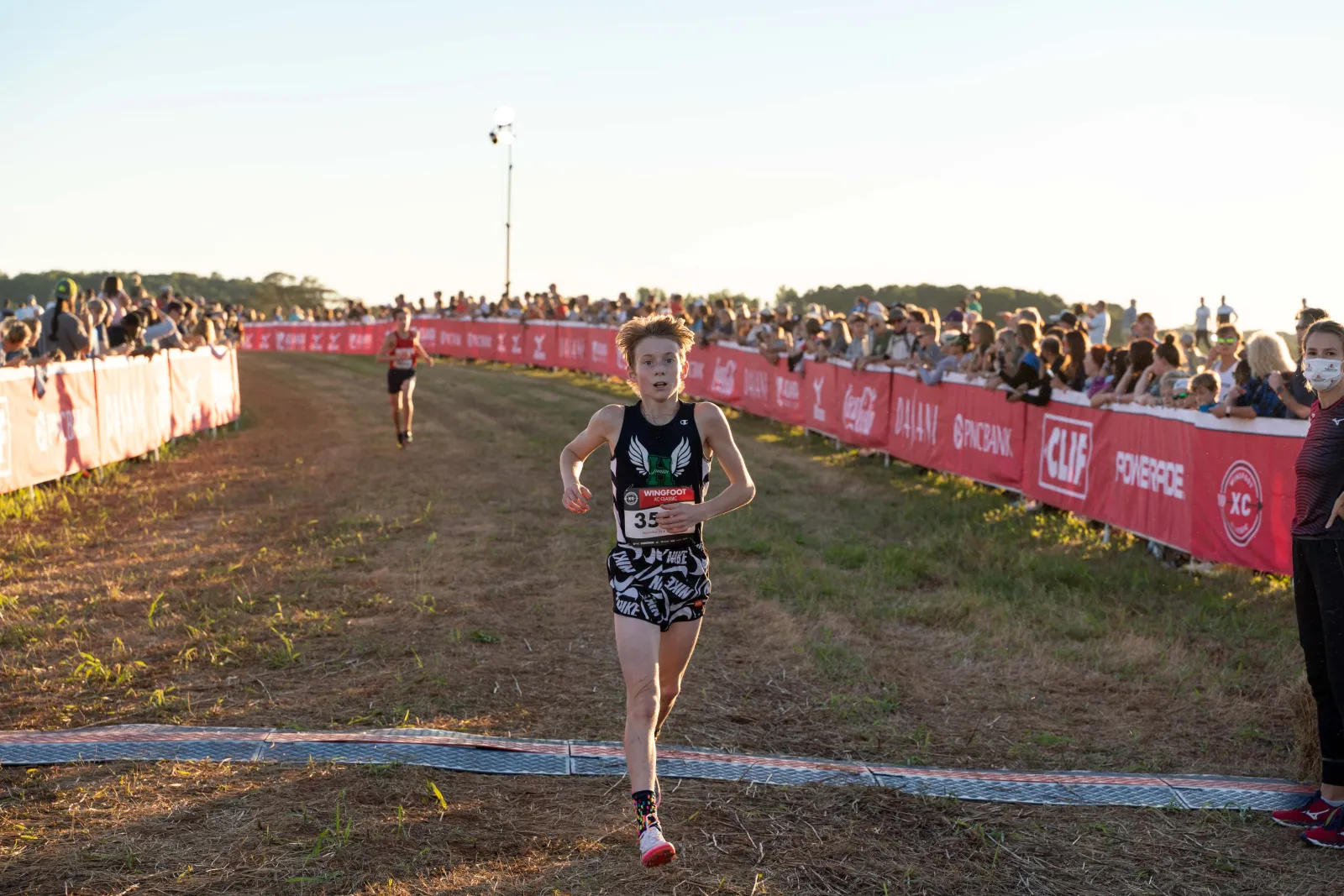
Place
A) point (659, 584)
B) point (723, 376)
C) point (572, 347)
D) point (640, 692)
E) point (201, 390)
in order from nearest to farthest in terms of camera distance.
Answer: point (640, 692)
point (659, 584)
point (201, 390)
point (723, 376)
point (572, 347)

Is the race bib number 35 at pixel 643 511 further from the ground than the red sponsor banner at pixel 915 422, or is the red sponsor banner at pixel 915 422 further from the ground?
the race bib number 35 at pixel 643 511

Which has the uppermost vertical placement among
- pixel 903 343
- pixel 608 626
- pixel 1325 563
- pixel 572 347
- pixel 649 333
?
pixel 649 333

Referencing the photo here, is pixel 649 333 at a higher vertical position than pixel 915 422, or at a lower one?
higher

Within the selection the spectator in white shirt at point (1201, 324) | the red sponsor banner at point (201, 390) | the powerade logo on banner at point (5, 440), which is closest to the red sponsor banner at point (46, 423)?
the powerade logo on banner at point (5, 440)

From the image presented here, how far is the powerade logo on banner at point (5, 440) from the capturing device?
504 inches

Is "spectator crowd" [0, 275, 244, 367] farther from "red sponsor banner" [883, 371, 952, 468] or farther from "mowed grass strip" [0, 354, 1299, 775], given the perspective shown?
"red sponsor banner" [883, 371, 952, 468]

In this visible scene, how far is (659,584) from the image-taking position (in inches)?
197

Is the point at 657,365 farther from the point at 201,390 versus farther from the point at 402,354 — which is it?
the point at 201,390

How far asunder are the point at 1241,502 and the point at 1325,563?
4.77 meters

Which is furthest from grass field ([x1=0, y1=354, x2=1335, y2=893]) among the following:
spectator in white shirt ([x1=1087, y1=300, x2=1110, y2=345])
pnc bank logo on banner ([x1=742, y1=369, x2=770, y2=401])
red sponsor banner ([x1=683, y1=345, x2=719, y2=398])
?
red sponsor banner ([x1=683, y1=345, x2=719, y2=398])

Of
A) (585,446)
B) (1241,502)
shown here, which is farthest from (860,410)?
(585,446)

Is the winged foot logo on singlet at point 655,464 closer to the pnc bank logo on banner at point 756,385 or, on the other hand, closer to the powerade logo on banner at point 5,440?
the powerade logo on banner at point 5,440

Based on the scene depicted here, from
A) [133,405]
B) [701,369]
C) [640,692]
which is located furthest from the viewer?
[701,369]

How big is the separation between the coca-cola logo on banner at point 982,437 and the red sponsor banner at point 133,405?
35.9ft
